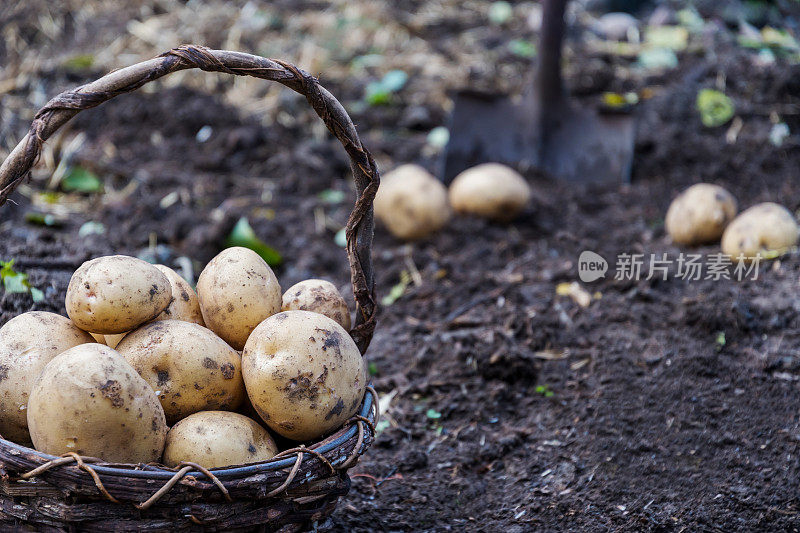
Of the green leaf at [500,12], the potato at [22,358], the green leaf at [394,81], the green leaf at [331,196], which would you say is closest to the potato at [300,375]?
the potato at [22,358]

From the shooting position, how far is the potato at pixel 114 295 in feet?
5.83

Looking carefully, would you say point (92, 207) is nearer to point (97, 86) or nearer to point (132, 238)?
point (132, 238)

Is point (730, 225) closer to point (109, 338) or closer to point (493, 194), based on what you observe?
point (493, 194)

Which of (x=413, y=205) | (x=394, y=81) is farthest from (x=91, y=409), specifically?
(x=394, y=81)

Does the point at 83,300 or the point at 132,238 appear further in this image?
the point at 132,238

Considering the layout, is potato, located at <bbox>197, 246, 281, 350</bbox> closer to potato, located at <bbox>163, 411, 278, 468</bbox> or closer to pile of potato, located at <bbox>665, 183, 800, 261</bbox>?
potato, located at <bbox>163, 411, 278, 468</bbox>

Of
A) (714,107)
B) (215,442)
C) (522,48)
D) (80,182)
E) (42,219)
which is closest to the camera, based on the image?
(215,442)

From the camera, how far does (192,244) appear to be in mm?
3662

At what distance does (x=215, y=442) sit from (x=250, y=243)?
206cm

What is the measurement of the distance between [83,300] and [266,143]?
3367mm

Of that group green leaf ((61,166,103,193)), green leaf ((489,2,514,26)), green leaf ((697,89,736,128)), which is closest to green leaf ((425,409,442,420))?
green leaf ((61,166,103,193))

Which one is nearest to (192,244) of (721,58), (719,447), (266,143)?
(266,143)

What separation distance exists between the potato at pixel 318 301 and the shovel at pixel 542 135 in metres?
2.67

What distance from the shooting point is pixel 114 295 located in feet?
5.82
